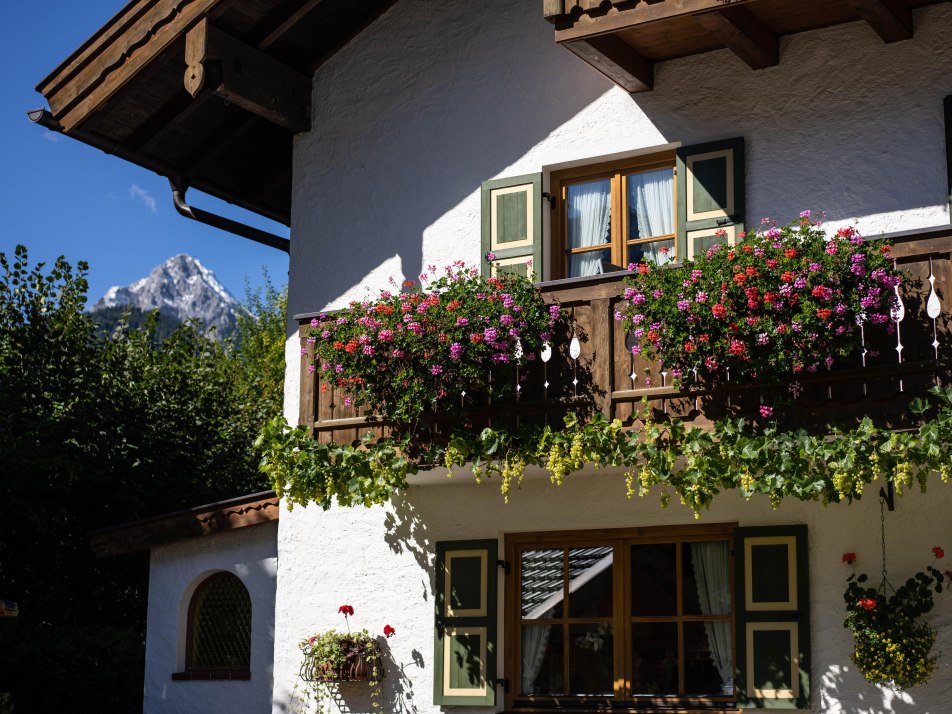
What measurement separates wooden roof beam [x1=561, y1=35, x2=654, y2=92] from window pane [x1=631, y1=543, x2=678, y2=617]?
10.3ft

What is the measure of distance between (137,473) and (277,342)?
38.6ft

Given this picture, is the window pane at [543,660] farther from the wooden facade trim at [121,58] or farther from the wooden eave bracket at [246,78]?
the wooden facade trim at [121,58]

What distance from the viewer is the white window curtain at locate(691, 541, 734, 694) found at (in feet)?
29.5

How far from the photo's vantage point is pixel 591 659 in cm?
942

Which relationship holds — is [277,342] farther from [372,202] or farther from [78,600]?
[372,202]

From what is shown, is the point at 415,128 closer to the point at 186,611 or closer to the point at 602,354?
the point at 602,354

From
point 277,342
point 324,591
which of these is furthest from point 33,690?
point 277,342

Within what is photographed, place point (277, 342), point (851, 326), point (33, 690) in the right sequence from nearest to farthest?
point (851, 326) < point (33, 690) < point (277, 342)

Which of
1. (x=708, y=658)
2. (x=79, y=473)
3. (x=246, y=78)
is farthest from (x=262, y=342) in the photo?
(x=708, y=658)

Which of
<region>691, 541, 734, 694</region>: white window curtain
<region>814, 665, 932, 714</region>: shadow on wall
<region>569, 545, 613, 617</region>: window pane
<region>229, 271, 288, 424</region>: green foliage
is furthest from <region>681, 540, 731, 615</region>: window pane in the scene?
<region>229, 271, 288, 424</region>: green foliage

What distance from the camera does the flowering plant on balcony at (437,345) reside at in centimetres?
883

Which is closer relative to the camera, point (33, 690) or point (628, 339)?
point (628, 339)

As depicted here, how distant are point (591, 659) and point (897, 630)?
83.2 inches

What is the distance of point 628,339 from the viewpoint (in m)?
8.77
